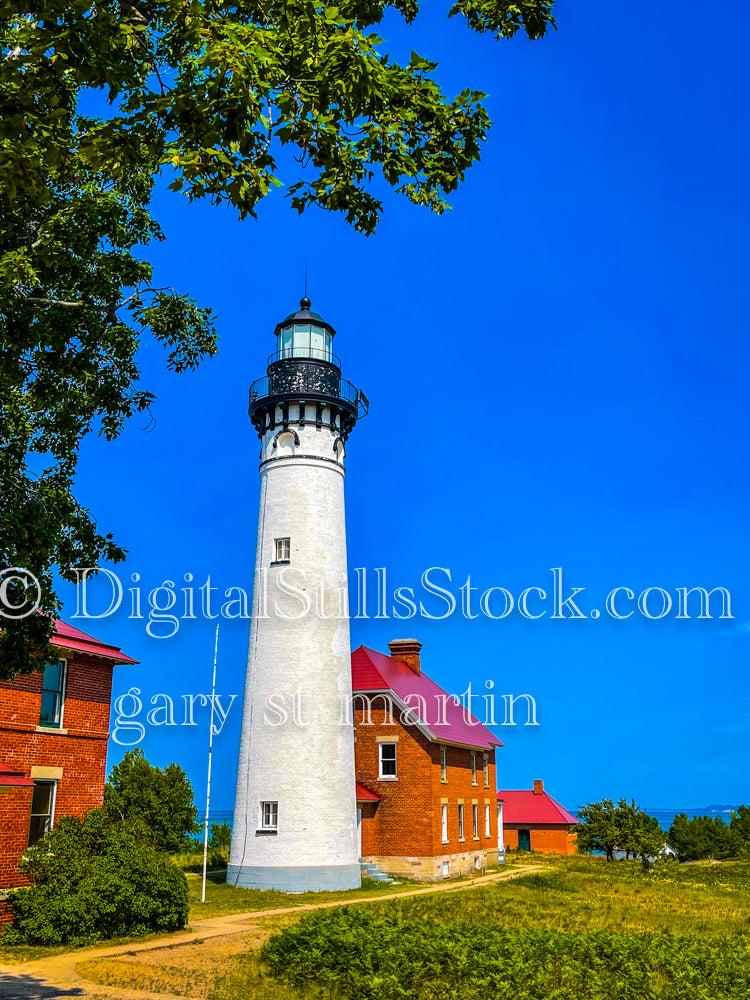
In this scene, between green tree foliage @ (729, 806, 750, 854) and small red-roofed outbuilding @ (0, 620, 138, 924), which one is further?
green tree foliage @ (729, 806, 750, 854)

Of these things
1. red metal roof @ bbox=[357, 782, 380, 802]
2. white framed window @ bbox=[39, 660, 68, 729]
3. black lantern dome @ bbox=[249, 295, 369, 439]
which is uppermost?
black lantern dome @ bbox=[249, 295, 369, 439]

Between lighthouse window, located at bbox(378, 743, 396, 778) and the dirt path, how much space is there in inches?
393

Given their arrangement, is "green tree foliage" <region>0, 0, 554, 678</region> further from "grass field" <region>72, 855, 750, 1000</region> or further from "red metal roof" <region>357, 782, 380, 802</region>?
"red metal roof" <region>357, 782, 380, 802</region>

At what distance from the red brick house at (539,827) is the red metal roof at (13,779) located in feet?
167

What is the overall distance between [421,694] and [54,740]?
21.1 metres

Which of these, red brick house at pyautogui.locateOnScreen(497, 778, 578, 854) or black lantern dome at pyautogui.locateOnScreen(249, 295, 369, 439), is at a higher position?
black lantern dome at pyautogui.locateOnScreen(249, 295, 369, 439)

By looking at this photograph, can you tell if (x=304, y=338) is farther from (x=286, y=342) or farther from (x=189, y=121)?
(x=189, y=121)

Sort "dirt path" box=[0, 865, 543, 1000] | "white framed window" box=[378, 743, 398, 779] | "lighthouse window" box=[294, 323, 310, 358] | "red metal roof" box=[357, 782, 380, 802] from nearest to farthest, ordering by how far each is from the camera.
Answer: "dirt path" box=[0, 865, 543, 1000] → "lighthouse window" box=[294, 323, 310, 358] → "red metal roof" box=[357, 782, 380, 802] → "white framed window" box=[378, 743, 398, 779]

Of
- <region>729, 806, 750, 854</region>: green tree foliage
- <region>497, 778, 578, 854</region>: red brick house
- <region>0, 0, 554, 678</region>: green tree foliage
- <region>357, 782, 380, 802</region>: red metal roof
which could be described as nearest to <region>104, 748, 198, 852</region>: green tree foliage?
<region>357, 782, 380, 802</region>: red metal roof

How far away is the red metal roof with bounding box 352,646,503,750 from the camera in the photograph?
116 ft

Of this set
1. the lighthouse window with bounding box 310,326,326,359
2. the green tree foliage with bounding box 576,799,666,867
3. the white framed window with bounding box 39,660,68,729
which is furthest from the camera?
the green tree foliage with bounding box 576,799,666,867

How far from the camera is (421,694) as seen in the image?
127 feet

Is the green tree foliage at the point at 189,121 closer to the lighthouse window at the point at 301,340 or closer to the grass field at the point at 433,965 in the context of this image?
the grass field at the point at 433,965

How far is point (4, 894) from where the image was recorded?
17.8 metres
